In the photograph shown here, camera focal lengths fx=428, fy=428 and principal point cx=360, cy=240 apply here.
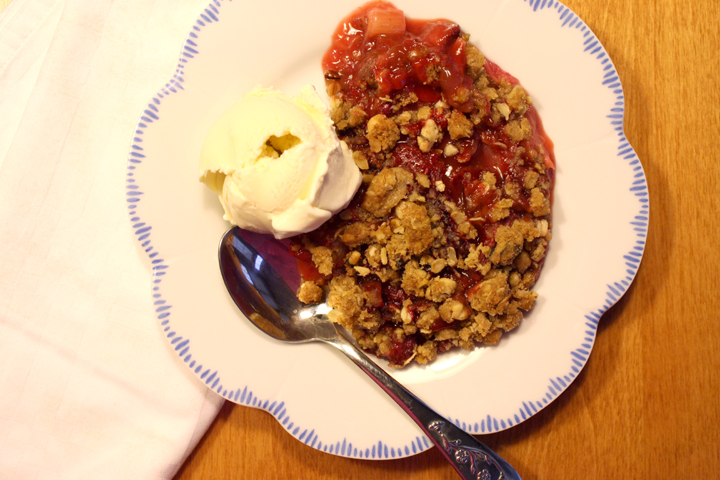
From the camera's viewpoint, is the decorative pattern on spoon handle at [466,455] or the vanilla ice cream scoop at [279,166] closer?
the vanilla ice cream scoop at [279,166]

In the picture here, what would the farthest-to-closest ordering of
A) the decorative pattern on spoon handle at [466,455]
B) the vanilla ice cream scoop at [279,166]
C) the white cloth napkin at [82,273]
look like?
the white cloth napkin at [82,273] < the decorative pattern on spoon handle at [466,455] < the vanilla ice cream scoop at [279,166]

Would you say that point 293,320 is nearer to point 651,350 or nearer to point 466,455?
point 466,455

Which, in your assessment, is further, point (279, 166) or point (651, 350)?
point (651, 350)

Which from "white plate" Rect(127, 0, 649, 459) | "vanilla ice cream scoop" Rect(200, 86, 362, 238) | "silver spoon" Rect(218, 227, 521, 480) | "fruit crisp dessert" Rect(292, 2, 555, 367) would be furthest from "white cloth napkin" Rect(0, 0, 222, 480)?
"fruit crisp dessert" Rect(292, 2, 555, 367)

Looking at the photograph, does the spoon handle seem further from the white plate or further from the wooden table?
the wooden table

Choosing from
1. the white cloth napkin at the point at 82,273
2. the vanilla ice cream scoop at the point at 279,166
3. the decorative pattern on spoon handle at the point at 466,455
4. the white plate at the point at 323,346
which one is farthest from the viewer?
the white cloth napkin at the point at 82,273

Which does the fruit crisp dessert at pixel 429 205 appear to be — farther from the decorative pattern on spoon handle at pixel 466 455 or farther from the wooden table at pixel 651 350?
the wooden table at pixel 651 350

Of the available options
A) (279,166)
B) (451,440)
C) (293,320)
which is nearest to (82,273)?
(293,320)

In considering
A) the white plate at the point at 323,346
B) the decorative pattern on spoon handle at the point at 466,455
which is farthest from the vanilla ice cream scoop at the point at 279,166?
the decorative pattern on spoon handle at the point at 466,455
